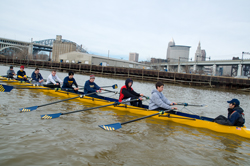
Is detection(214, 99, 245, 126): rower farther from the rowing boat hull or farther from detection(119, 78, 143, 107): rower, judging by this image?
detection(119, 78, 143, 107): rower

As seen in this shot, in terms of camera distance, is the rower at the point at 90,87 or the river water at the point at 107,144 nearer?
the river water at the point at 107,144

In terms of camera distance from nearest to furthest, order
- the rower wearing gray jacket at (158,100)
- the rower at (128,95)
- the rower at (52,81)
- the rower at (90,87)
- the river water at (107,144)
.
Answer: the river water at (107,144)
the rower wearing gray jacket at (158,100)
the rower at (128,95)
the rower at (90,87)
the rower at (52,81)

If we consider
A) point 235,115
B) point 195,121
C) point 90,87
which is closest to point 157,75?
point 90,87

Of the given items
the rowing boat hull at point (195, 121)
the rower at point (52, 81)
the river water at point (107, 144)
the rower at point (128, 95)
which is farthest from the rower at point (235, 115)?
the rower at point (52, 81)

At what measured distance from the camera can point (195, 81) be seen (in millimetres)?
41469

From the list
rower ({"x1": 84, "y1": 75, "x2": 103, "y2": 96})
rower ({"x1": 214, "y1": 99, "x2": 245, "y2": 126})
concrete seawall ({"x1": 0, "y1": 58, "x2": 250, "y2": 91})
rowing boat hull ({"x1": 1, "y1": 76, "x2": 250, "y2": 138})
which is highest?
concrete seawall ({"x1": 0, "y1": 58, "x2": 250, "y2": 91})

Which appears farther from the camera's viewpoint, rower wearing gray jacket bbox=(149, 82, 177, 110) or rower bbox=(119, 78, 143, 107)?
rower bbox=(119, 78, 143, 107)

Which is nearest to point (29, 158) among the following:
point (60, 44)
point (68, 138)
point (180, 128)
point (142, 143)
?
point (68, 138)

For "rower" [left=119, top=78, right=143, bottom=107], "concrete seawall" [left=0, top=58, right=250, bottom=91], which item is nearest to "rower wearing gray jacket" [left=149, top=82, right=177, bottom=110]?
"rower" [left=119, top=78, right=143, bottom=107]

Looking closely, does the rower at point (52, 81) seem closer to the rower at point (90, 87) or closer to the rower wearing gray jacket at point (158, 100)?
the rower at point (90, 87)

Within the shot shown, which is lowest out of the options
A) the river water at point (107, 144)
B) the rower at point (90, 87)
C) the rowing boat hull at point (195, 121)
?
the river water at point (107, 144)

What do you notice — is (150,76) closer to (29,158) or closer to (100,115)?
(100,115)

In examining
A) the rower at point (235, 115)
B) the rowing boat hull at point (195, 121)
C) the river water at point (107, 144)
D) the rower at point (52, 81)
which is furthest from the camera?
the rower at point (52, 81)

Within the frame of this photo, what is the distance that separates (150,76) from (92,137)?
4212 cm
